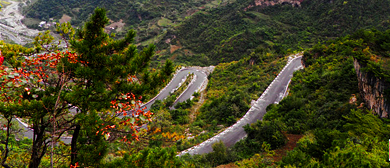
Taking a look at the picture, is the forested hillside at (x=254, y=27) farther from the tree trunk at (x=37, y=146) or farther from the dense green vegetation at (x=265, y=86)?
the tree trunk at (x=37, y=146)

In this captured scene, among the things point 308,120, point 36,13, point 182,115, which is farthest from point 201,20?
point 36,13

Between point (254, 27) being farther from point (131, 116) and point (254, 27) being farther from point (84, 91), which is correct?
point (84, 91)

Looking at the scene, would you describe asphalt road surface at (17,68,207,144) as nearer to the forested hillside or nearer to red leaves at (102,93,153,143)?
the forested hillside

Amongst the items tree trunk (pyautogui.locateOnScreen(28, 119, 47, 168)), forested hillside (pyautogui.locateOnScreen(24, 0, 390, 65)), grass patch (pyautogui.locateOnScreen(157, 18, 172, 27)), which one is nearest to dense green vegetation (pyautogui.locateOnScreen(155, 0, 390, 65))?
forested hillside (pyautogui.locateOnScreen(24, 0, 390, 65))

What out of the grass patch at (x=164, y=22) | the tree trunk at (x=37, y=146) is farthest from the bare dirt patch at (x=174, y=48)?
the tree trunk at (x=37, y=146)

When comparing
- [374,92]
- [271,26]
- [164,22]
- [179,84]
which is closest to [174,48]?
[164,22]

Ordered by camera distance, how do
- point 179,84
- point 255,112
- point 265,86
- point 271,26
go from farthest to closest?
point 271,26 < point 179,84 < point 265,86 < point 255,112

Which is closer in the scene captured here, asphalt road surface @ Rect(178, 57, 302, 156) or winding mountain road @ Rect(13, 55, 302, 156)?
asphalt road surface @ Rect(178, 57, 302, 156)
